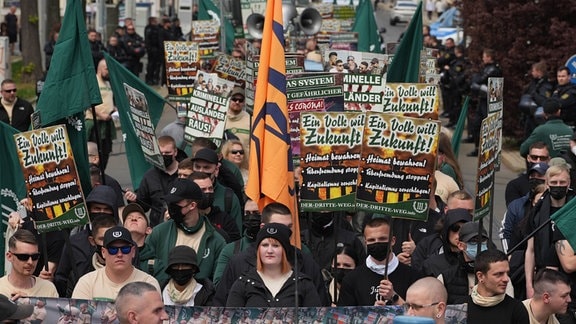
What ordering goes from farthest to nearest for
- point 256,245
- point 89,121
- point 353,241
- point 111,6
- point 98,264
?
1. point 111,6
2. point 89,121
3. point 353,241
4. point 98,264
5. point 256,245

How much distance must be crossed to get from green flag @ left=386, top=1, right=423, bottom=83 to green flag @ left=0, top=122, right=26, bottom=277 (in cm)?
505

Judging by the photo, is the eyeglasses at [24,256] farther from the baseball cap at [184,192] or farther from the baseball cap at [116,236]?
the baseball cap at [184,192]

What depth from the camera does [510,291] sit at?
31.5 ft

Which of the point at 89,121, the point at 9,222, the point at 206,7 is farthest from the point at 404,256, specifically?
the point at 206,7

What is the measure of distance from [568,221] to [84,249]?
335 cm

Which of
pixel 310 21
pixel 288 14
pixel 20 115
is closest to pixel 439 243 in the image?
pixel 20 115

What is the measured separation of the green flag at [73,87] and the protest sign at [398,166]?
2894 mm

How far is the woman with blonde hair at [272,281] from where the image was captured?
28.2ft

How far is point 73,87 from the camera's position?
1209cm

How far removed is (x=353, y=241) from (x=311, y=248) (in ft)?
1.27

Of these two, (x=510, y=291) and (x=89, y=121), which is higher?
(x=510, y=291)

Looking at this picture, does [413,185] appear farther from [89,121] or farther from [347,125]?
[89,121]

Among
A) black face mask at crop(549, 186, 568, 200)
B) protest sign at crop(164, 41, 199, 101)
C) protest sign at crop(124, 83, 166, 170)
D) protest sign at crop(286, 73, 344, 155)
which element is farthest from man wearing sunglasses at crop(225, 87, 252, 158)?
black face mask at crop(549, 186, 568, 200)

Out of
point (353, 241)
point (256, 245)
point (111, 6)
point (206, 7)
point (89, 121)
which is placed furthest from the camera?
point (111, 6)
